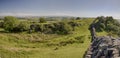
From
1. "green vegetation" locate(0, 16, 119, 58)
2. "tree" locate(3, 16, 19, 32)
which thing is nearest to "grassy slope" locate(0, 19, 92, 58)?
"green vegetation" locate(0, 16, 119, 58)

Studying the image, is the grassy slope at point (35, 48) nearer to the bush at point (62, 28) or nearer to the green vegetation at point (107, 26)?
the bush at point (62, 28)

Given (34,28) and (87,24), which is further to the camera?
(87,24)

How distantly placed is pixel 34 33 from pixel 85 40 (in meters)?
21.4

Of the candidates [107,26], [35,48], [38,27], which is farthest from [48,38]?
[107,26]

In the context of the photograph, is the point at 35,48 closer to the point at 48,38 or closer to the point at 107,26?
the point at 48,38

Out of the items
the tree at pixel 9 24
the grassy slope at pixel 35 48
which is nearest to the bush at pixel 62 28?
the grassy slope at pixel 35 48

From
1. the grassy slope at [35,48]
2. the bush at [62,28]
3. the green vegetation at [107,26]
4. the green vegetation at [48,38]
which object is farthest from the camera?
the bush at [62,28]

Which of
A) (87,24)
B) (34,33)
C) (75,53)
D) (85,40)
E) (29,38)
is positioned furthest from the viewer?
(87,24)

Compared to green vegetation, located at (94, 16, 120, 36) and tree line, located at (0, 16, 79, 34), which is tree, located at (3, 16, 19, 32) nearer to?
tree line, located at (0, 16, 79, 34)

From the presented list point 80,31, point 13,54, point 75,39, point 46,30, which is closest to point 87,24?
point 80,31

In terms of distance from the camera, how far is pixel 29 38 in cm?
7212

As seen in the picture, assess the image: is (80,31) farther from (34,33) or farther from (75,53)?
(75,53)

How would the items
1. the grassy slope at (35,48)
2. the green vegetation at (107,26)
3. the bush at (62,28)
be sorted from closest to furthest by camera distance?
the grassy slope at (35,48), the green vegetation at (107,26), the bush at (62,28)

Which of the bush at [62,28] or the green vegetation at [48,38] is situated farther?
the bush at [62,28]
